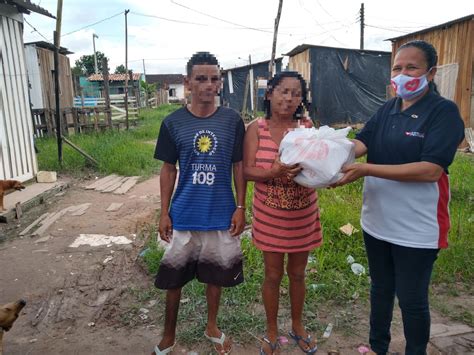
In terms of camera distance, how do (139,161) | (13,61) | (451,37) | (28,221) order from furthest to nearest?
(451,37)
(139,161)
(13,61)
(28,221)

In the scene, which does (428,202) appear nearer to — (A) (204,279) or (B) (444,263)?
(A) (204,279)

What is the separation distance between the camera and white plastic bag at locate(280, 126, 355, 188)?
1877 mm

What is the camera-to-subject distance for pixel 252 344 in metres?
2.55

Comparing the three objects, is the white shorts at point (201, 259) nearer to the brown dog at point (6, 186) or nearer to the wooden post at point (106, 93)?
the brown dog at point (6, 186)

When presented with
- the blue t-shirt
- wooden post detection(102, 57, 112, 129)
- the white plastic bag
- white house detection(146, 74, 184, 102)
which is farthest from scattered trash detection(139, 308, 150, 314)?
white house detection(146, 74, 184, 102)

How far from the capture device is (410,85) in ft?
6.16

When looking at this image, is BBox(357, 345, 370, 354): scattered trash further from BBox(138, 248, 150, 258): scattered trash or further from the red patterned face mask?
BBox(138, 248, 150, 258): scattered trash

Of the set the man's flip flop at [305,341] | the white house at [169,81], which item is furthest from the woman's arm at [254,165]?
the white house at [169,81]

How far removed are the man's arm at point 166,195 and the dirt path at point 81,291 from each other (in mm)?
820

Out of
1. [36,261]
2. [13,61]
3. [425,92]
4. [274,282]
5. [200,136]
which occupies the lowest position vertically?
[36,261]

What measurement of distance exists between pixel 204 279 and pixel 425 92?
1.57m

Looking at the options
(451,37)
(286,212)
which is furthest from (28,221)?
(451,37)

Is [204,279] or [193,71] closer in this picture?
[193,71]

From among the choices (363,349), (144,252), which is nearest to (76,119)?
(144,252)
